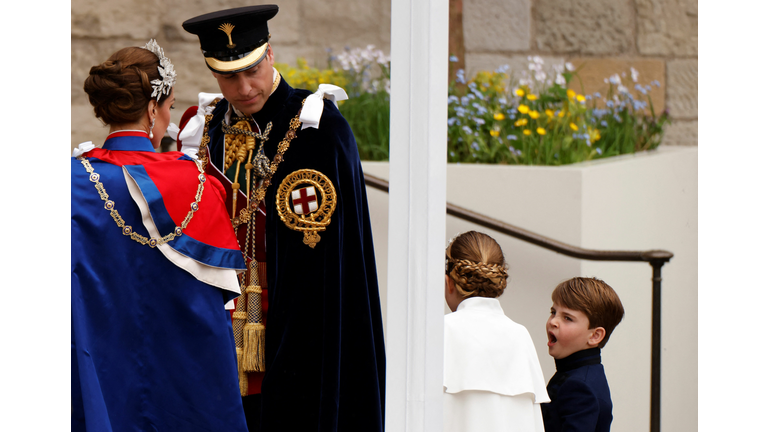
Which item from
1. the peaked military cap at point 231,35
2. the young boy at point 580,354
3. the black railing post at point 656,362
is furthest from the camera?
the black railing post at point 656,362

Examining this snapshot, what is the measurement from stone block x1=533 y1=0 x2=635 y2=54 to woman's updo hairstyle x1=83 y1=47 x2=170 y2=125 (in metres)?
2.96

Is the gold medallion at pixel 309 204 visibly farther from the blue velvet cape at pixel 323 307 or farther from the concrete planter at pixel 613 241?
the concrete planter at pixel 613 241

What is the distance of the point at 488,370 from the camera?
2.01m

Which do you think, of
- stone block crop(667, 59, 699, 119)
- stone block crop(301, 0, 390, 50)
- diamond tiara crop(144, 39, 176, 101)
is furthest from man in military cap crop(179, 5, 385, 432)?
stone block crop(667, 59, 699, 119)

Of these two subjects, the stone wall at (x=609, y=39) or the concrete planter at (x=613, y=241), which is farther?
the stone wall at (x=609, y=39)

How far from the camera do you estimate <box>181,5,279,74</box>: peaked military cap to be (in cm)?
179

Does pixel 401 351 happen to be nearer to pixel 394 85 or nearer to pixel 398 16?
pixel 394 85

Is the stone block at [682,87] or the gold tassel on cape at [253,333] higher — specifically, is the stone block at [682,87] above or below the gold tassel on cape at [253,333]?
above

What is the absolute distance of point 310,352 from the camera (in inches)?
72.7

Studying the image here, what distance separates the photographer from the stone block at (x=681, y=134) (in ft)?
14.1

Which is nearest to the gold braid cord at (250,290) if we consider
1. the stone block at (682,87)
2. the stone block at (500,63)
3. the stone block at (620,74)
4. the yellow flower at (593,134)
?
the yellow flower at (593,134)

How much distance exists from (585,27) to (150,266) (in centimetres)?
325

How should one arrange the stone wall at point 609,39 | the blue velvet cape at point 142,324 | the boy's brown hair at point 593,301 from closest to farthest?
the blue velvet cape at point 142,324 < the boy's brown hair at point 593,301 < the stone wall at point 609,39

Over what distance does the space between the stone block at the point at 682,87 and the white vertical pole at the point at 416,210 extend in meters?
3.14
